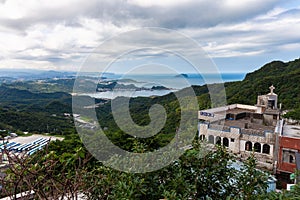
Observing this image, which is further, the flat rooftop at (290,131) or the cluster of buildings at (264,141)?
the flat rooftop at (290,131)

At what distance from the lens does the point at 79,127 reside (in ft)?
6.97

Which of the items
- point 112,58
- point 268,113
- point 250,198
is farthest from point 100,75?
point 268,113

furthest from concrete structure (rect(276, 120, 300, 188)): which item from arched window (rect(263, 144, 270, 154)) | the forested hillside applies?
the forested hillside

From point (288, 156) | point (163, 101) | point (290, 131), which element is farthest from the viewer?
point (290, 131)

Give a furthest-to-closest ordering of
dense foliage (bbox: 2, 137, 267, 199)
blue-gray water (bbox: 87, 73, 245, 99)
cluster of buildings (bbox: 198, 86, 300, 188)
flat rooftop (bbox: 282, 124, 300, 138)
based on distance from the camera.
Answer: flat rooftop (bbox: 282, 124, 300, 138) → cluster of buildings (bbox: 198, 86, 300, 188) → blue-gray water (bbox: 87, 73, 245, 99) → dense foliage (bbox: 2, 137, 267, 199)

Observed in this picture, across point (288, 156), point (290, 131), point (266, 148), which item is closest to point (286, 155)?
Answer: point (288, 156)

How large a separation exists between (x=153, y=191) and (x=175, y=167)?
216mm

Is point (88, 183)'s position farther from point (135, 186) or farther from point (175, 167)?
point (175, 167)

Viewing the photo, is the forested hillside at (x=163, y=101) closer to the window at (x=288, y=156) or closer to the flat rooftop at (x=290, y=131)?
the window at (x=288, y=156)

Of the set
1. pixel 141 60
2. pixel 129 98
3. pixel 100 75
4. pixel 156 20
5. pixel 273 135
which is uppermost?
pixel 156 20

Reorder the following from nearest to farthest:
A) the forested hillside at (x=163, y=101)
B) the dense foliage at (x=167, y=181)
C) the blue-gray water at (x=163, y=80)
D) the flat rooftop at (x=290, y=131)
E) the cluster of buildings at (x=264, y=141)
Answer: the dense foliage at (x=167, y=181) < the blue-gray water at (x=163, y=80) < the forested hillside at (x=163, y=101) < the cluster of buildings at (x=264, y=141) < the flat rooftop at (x=290, y=131)

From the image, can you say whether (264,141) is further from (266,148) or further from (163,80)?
(163,80)

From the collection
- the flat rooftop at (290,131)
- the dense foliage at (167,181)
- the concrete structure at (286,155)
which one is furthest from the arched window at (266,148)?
the dense foliage at (167,181)

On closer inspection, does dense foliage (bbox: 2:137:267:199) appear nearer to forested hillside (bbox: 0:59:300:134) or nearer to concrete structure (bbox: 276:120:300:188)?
forested hillside (bbox: 0:59:300:134)
